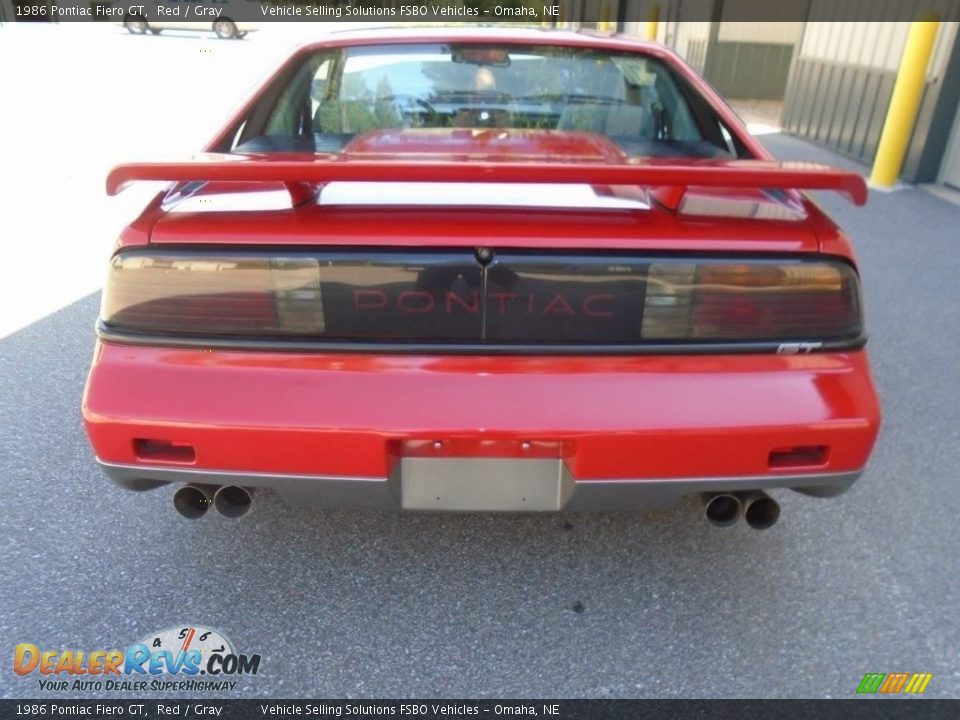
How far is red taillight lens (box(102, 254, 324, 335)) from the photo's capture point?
164cm

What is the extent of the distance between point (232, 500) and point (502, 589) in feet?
2.68

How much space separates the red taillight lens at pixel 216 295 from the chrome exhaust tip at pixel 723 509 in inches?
45.0

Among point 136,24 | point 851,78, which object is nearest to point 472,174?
point 851,78

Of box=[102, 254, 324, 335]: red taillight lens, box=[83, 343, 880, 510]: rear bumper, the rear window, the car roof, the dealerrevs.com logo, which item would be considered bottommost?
the dealerrevs.com logo

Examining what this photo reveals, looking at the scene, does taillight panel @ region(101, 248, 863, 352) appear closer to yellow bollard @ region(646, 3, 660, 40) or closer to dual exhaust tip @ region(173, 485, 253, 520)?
dual exhaust tip @ region(173, 485, 253, 520)

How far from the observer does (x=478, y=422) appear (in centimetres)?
160

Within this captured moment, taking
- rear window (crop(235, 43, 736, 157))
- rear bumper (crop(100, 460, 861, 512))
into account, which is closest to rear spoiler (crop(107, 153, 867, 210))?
rear bumper (crop(100, 460, 861, 512))

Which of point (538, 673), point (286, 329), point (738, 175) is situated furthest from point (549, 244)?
point (538, 673)

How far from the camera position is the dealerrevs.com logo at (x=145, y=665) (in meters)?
1.81

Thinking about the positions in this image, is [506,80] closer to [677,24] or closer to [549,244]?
[549,244]

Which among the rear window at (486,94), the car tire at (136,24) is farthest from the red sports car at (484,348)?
the car tire at (136,24)
